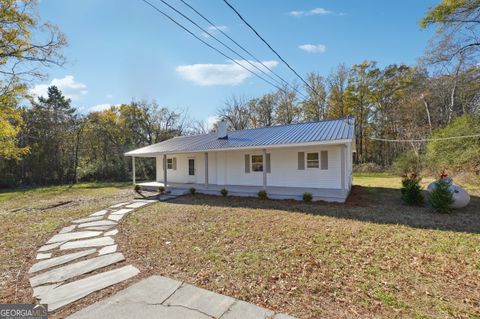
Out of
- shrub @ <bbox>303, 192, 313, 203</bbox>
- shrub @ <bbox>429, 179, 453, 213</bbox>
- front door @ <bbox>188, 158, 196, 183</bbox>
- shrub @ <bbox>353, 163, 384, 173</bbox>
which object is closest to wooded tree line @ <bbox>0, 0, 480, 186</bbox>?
shrub @ <bbox>353, 163, 384, 173</bbox>

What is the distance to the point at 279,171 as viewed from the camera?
455 inches

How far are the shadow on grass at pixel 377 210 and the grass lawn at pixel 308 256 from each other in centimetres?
6

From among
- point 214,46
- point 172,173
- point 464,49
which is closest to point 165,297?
point 214,46

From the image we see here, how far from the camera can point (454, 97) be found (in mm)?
19656

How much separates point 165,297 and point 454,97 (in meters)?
26.2

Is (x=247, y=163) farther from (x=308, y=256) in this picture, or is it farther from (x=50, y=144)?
(x=50, y=144)

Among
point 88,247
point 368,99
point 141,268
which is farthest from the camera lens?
point 368,99

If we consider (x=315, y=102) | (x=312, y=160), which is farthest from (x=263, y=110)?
(x=312, y=160)

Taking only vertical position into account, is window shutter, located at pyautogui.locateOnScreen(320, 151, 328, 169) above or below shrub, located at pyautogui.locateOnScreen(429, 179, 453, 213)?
above

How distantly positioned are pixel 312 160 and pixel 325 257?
707 cm

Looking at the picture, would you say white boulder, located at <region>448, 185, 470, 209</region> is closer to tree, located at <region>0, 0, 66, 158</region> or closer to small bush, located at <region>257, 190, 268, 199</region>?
small bush, located at <region>257, 190, 268, 199</region>

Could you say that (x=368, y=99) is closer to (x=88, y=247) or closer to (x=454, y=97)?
(x=454, y=97)

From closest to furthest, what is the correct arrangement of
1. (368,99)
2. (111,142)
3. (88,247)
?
1. (88,247)
2. (111,142)
3. (368,99)

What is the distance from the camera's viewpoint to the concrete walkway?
2.55m
